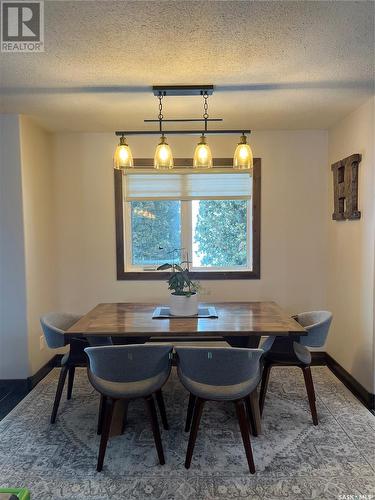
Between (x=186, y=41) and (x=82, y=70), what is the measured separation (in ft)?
2.42

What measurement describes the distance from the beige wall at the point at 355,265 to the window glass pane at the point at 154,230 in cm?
168

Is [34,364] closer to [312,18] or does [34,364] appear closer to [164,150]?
[164,150]

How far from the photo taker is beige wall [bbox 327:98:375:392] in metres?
2.76

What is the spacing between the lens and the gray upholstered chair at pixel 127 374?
6.40 ft

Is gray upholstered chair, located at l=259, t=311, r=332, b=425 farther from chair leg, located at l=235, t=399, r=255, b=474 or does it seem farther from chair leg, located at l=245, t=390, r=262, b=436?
chair leg, located at l=235, t=399, r=255, b=474

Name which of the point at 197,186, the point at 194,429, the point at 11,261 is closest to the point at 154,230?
the point at 197,186

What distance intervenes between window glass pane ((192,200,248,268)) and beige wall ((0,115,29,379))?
1.75 metres

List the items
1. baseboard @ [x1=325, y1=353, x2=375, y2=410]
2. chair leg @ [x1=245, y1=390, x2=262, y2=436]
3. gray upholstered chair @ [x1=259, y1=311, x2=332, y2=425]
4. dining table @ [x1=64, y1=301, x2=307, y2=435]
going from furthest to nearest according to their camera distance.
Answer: baseboard @ [x1=325, y1=353, x2=375, y2=410], gray upholstered chair @ [x1=259, y1=311, x2=332, y2=425], chair leg @ [x1=245, y1=390, x2=262, y2=436], dining table @ [x1=64, y1=301, x2=307, y2=435]

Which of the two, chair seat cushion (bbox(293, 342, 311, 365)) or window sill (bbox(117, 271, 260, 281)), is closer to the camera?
chair seat cushion (bbox(293, 342, 311, 365))

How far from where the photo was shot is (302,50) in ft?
6.31

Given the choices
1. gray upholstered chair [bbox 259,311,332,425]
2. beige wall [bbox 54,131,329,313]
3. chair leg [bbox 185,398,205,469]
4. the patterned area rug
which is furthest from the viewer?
beige wall [bbox 54,131,329,313]

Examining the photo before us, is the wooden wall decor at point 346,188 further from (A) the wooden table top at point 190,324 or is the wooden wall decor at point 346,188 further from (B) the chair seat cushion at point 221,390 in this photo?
(B) the chair seat cushion at point 221,390

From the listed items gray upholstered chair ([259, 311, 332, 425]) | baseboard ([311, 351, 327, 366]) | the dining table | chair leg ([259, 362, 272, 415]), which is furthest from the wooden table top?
baseboard ([311, 351, 327, 366])

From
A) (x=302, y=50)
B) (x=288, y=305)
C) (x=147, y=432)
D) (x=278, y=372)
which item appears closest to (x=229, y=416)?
(x=147, y=432)
